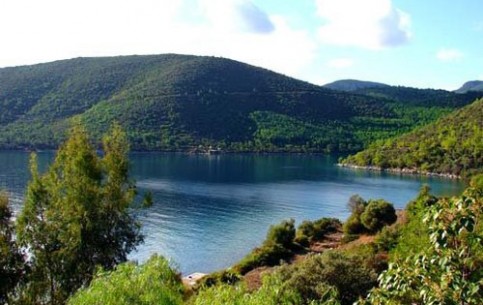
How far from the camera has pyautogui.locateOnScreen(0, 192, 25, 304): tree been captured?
19406mm

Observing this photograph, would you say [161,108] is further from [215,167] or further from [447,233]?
[447,233]

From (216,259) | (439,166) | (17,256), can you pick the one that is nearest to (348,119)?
(439,166)

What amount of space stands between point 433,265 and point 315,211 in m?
66.6

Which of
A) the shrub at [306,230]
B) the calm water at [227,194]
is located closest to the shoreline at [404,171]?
the calm water at [227,194]

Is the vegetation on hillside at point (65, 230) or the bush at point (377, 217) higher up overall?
the vegetation on hillside at point (65, 230)

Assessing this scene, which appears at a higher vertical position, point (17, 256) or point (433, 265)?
point (433, 265)

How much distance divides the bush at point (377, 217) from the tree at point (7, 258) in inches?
1361

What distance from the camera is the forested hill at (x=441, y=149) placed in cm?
11394

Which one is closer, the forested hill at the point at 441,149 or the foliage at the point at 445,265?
the foliage at the point at 445,265

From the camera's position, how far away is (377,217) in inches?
Result: 1946

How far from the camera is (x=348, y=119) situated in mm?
199375

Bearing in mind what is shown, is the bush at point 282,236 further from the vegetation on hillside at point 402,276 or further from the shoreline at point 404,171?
the shoreline at point 404,171

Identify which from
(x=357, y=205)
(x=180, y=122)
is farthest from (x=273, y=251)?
(x=180, y=122)

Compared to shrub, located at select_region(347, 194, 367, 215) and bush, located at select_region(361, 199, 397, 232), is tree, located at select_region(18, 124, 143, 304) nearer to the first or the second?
bush, located at select_region(361, 199, 397, 232)
